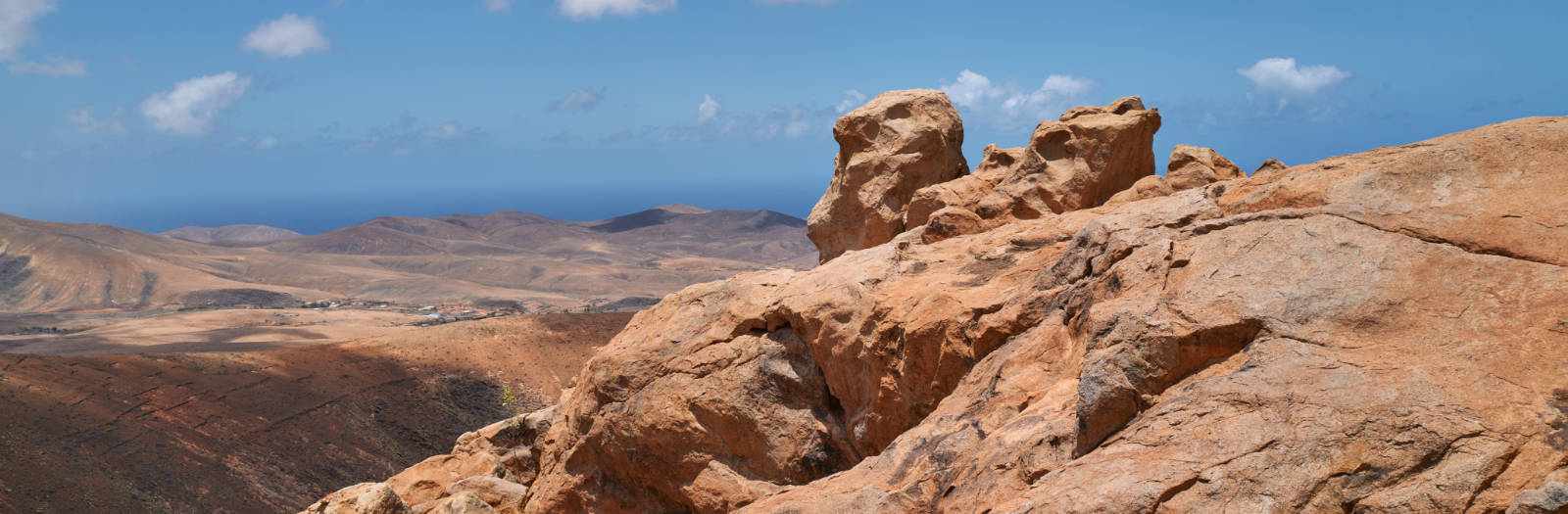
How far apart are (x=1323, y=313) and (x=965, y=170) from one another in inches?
463

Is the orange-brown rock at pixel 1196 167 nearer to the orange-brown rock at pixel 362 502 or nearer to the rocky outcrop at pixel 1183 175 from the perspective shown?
the rocky outcrop at pixel 1183 175

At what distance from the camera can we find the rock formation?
6559 millimetres

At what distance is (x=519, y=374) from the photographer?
56.3 metres

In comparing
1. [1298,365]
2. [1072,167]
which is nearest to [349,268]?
[1072,167]

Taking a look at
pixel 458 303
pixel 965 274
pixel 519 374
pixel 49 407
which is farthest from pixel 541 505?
pixel 458 303

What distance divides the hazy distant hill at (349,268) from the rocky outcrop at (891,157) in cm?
8534

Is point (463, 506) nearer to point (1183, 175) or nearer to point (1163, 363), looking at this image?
point (1163, 363)

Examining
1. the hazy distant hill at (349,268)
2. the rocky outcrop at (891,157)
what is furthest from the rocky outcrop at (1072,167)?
the hazy distant hill at (349,268)

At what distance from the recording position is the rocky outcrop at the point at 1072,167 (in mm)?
15312

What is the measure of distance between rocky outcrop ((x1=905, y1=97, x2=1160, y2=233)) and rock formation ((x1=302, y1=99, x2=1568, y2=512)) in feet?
4.54

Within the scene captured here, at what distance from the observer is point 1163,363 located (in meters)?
7.85

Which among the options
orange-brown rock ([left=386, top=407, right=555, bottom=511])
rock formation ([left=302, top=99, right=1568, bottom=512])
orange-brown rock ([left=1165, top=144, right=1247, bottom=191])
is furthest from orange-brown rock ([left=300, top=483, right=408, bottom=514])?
orange-brown rock ([left=1165, top=144, right=1247, bottom=191])

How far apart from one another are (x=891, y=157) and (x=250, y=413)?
3787 centimetres

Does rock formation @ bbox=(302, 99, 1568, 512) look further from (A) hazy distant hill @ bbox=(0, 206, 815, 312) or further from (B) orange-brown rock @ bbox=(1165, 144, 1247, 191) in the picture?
(A) hazy distant hill @ bbox=(0, 206, 815, 312)
